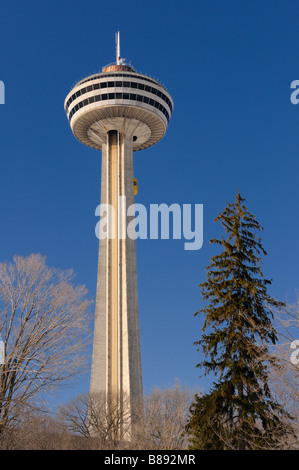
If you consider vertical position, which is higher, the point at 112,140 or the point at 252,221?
the point at 112,140

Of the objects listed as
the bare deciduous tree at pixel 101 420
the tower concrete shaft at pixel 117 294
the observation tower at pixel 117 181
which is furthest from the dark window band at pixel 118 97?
the bare deciduous tree at pixel 101 420

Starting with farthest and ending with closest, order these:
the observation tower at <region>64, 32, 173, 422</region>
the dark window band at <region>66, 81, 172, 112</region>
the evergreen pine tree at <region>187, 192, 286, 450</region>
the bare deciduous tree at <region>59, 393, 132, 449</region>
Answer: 1. the dark window band at <region>66, 81, 172, 112</region>
2. the observation tower at <region>64, 32, 173, 422</region>
3. the bare deciduous tree at <region>59, 393, 132, 449</region>
4. the evergreen pine tree at <region>187, 192, 286, 450</region>

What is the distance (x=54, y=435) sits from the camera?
166ft

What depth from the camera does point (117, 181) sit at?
303 feet

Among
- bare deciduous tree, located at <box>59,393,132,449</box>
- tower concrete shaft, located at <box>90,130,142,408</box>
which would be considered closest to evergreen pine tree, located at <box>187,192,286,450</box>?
bare deciduous tree, located at <box>59,393,132,449</box>

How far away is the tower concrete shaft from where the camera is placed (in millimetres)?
81250

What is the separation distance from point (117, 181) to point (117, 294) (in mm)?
17914

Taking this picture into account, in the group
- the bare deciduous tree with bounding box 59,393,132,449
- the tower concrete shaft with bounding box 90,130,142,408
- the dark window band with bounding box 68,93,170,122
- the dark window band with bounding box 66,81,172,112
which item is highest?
the dark window band with bounding box 66,81,172,112

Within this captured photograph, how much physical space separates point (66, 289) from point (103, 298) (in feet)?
153

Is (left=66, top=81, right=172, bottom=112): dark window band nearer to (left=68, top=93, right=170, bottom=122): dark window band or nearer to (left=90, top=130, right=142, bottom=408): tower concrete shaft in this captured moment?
(left=68, top=93, right=170, bottom=122): dark window band

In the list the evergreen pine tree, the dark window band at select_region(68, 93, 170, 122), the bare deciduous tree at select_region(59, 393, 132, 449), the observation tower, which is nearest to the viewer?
the evergreen pine tree
